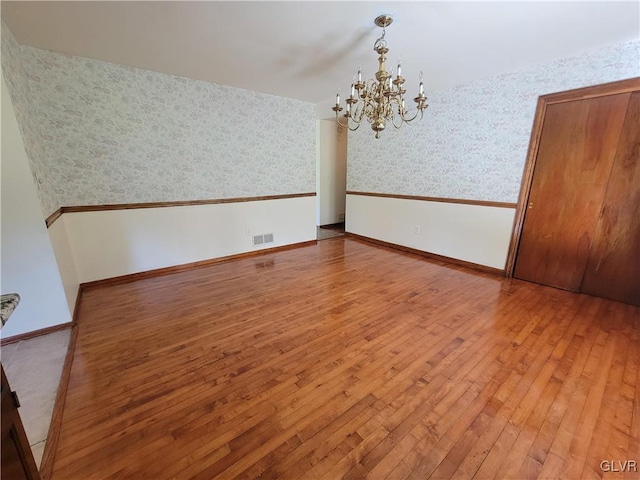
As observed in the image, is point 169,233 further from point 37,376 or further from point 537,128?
point 537,128

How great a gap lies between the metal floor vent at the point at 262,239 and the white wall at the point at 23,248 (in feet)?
7.25

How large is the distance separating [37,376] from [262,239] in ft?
8.90

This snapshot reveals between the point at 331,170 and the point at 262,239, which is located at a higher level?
the point at 331,170

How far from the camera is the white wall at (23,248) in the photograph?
181 cm

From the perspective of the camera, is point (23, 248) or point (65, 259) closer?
point (23, 248)

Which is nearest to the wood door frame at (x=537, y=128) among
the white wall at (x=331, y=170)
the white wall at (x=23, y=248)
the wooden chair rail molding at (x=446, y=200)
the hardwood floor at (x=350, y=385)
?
the wooden chair rail molding at (x=446, y=200)

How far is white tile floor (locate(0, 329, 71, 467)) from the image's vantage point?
1.35 m

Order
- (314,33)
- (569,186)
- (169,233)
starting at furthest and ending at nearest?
(169,233) → (569,186) → (314,33)

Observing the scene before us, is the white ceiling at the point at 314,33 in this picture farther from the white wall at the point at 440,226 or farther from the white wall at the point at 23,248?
the white wall at the point at 440,226

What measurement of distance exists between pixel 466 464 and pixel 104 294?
3294 millimetres

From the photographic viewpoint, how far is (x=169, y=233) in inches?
130

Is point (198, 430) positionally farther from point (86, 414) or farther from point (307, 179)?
point (307, 179)

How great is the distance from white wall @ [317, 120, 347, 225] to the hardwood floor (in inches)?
131

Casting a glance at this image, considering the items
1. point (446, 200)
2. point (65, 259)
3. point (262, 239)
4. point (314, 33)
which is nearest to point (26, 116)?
point (65, 259)
